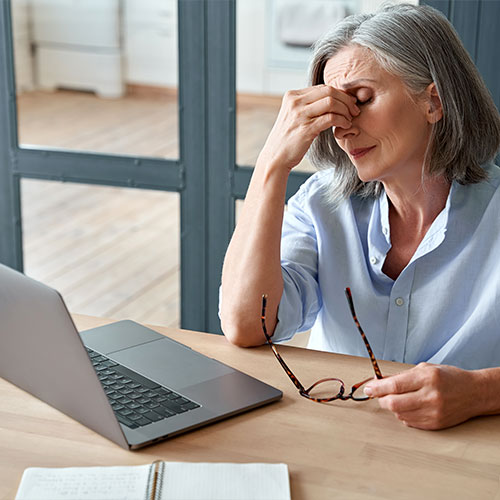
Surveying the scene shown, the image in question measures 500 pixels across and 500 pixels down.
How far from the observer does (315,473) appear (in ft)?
3.38

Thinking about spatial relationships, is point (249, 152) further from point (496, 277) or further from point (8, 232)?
point (496, 277)

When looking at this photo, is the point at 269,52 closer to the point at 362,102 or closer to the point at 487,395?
the point at 362,102

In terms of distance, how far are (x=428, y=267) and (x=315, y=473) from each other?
2.02 ft

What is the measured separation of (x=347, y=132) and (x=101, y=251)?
1.69 meters

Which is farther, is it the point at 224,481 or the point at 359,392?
the point at 359,392

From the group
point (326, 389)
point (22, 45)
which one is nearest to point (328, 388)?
point (326, 389)

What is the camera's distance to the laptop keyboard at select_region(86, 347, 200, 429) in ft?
3.78

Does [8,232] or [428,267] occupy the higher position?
[428,267]

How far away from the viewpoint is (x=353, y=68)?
1.49 metres

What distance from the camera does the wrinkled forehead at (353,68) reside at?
147 cm

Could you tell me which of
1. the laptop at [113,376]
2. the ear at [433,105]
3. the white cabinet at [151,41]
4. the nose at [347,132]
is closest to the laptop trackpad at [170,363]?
the laptop at [113,376]

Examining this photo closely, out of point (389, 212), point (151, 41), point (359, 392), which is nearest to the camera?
point (359, 392)

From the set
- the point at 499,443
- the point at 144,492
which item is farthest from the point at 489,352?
the point at 144,492

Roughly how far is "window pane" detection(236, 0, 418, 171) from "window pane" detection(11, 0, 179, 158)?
0.23 m
